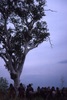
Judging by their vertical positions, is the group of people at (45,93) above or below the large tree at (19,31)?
below

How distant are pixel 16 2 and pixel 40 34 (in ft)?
14.4

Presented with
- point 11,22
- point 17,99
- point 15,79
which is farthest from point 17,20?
point 17,99

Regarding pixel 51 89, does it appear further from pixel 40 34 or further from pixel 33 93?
pixel 40 34

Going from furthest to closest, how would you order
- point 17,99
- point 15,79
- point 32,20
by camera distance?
point 32,20 < point 15,79 < point 17,99

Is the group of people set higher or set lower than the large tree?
lower

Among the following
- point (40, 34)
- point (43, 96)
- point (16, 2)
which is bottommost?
point (43, 96)

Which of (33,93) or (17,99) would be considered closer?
(17,99)

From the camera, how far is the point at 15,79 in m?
27.6

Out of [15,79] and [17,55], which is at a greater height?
[17,55]

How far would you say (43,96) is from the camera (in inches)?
878

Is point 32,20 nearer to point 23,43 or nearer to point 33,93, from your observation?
point 23,43

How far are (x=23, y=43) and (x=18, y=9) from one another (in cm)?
360

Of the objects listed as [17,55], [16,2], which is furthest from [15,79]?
[16,2]

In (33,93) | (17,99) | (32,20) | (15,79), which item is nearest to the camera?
(17,99)
